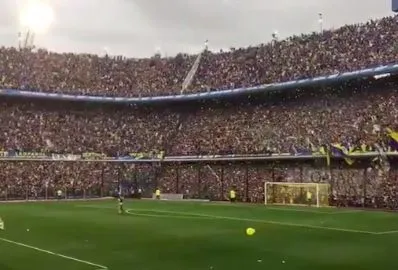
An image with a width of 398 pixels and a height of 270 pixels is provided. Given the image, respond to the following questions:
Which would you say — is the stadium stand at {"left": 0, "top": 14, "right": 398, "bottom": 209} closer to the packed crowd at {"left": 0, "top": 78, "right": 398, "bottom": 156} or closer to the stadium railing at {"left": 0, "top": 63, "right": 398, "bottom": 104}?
the packed crowd at {"left": 0, "top": 78, "right": 398, "bottom": 156}

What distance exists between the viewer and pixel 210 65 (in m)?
69.4

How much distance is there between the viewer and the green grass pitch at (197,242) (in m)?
18.0

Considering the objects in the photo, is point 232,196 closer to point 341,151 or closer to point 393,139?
point 341,151

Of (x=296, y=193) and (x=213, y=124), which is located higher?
(x=213, y=124)

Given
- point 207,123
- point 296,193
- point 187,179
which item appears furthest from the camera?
point 207,123

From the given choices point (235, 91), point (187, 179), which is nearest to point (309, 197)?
point (235, 91)

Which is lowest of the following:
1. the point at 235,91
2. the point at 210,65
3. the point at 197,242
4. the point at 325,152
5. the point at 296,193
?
the point at 197,242

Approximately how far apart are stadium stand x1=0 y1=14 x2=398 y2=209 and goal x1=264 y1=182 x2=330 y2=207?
0.86 metres

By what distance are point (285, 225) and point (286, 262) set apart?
39.3 ft

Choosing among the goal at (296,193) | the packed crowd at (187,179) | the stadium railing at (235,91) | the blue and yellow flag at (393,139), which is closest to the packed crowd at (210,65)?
the stadium railing at (235,91)

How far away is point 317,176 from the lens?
5009cm

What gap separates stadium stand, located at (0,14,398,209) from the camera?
161 feet

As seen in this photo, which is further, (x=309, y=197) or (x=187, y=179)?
(x=187, y=179)

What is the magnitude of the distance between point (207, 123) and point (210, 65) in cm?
936
